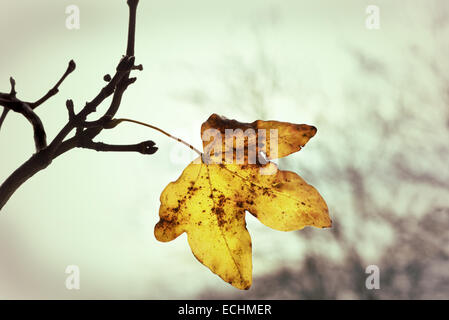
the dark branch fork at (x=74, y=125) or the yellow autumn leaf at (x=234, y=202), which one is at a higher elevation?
the dark branch fork at (x=74, y=125)

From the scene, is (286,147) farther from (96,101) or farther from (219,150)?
(96,101)

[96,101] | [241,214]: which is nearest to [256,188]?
[241,214]

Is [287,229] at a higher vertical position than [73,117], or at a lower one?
lower

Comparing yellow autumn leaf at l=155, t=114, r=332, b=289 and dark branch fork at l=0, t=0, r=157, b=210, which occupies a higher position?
dark branch fork at l=0, t=0, r=157, b=210
